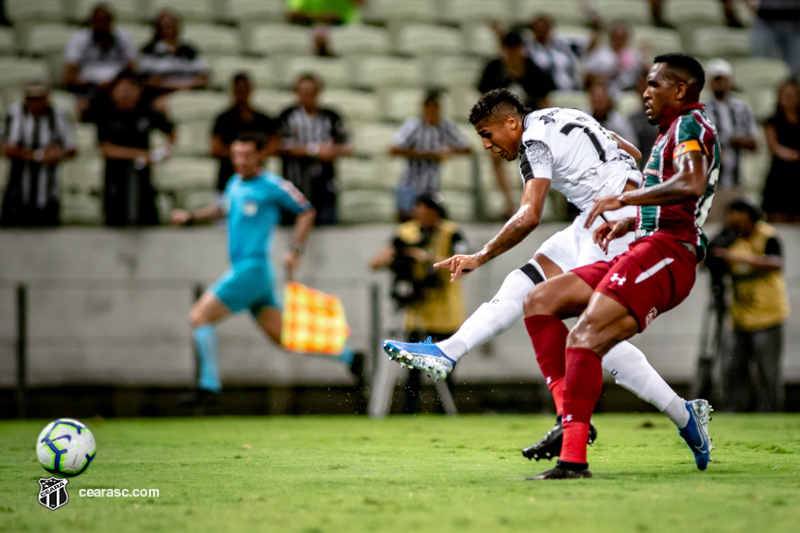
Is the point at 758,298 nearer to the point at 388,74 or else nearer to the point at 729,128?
the point at 729,128

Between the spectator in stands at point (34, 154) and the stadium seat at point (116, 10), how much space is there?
3750 mm

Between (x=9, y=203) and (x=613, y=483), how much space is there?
29.3ft

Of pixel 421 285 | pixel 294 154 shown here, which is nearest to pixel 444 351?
pixel 421 285

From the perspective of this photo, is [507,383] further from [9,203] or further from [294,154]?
[9,203]

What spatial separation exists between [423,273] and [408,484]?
19.4ft

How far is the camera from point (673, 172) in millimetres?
4957

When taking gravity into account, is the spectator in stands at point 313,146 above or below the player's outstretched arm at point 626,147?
above

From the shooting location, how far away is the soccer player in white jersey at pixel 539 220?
5215mm

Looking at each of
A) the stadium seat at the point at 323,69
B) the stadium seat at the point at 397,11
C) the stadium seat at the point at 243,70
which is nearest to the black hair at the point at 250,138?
the stadium seat at the point at 243,70

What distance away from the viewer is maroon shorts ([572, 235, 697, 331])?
190 inches

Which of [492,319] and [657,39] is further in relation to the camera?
[657,39]

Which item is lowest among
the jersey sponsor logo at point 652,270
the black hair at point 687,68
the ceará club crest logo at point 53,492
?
the ceará club crest logo at point 53,492

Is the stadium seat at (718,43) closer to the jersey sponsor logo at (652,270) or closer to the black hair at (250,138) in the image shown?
the black hair at (250,138)

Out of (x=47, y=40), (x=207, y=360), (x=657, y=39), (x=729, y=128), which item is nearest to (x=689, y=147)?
(x=207, y=360)
